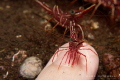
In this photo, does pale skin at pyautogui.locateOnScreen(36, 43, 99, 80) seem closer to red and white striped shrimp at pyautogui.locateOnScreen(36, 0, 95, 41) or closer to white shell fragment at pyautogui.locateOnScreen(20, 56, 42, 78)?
white shell fragment at pyautogui.locateOnScreen(20, 56, 42, 78)

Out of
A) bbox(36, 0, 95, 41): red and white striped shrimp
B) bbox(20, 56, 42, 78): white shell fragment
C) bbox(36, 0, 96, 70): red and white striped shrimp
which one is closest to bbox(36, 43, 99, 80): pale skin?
bbox(36, 0, 96, 70): red and white striped shrimp

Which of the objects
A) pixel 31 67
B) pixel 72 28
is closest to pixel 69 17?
pixel 72 28

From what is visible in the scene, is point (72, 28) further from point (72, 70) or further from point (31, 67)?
point (31, 67)

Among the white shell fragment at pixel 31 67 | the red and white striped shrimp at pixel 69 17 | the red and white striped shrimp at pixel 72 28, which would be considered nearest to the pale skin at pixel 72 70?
the red and white striped shrimp at pixel 72 28

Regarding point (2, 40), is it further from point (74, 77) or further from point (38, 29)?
point (74, 77)

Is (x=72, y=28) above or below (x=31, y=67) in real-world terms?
above

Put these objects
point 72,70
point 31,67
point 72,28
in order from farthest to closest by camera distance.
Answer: point 72,28 < point 31,67 < point 72,70

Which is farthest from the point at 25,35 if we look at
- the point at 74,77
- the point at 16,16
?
the point at 74,77

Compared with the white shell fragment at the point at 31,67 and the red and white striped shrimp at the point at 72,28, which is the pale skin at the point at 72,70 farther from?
the white shell fragment at the point at 31,67

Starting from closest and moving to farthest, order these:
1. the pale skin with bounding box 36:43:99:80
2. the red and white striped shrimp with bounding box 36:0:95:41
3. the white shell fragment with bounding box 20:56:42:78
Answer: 1. the pale skin with bounding box 36:43:99:80
2. the white shell fragment with bounding box 20:56:42:78
3. the red and white striped shrimp with bounding box 36:0:95:41
